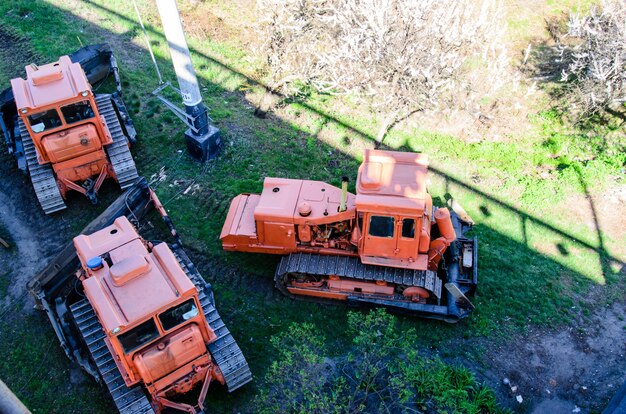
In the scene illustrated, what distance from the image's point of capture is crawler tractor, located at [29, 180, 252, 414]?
8.02m

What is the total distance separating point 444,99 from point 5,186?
449 inches

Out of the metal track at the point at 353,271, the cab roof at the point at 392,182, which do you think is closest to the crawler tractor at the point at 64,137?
the metal track at the point at 353,271

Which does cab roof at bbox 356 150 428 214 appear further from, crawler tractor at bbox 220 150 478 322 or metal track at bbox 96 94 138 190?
metal track at bbox 96 94 138 190

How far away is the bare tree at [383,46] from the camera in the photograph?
1273 cm

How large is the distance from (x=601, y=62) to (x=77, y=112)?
1339 centimetres

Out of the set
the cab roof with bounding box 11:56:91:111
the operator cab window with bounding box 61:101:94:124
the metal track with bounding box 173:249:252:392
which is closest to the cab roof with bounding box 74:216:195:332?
the metal track with bounding box 173:249:252:392

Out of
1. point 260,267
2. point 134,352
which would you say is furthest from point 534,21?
point 134,352

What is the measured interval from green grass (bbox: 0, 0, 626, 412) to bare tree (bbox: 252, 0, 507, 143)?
4.88 ft

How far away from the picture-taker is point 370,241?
33.2 feet

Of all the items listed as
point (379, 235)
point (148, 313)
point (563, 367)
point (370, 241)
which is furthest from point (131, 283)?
point (563, 367)

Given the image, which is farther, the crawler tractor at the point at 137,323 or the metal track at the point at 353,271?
the metal track at the point at 353,271

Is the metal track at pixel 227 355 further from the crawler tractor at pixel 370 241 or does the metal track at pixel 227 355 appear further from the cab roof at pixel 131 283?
the crawler tractor at pixel 370 241

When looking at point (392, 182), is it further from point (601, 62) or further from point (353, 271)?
point (601, 62)

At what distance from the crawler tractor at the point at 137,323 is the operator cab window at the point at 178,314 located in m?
0.02
